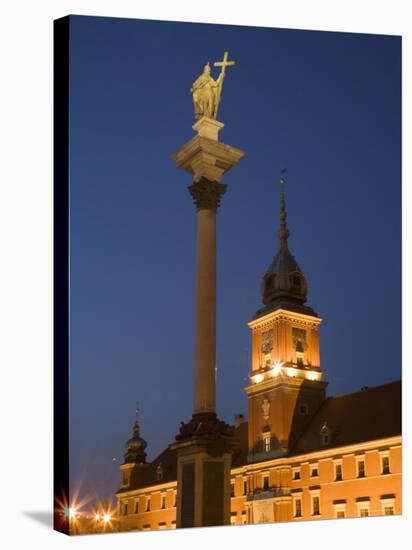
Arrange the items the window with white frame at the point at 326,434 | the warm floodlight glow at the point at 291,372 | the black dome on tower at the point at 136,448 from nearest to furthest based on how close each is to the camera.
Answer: the black dome on tower at the point at 136,448 < the window with white frame at the point at 326,434 < the warm floodlight glow at the point at 291,372

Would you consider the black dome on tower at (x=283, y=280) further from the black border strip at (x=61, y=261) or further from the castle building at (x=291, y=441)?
the black border strip at (x=61, y=261)

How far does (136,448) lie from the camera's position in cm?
2542

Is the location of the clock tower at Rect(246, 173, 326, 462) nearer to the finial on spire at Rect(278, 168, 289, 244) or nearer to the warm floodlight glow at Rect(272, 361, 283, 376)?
the warm floodlight glow at Rect(272, 361, 283, 376)

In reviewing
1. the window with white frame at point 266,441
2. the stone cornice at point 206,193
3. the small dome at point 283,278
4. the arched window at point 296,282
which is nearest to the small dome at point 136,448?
the stone cornice at point 206,193

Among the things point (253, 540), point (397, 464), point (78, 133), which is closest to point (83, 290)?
point (78, 133)

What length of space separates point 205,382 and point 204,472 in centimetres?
164

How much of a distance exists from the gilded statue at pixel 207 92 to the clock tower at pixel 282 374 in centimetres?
1560

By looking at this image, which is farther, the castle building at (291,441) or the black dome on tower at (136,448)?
the castle building at (291,441)

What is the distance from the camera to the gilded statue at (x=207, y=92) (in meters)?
17.4

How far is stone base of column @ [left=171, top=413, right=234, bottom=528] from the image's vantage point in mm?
16547

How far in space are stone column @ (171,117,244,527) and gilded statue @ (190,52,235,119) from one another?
7.3 inches

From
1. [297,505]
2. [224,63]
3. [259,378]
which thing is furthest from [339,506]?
[224,63]

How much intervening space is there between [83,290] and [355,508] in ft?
38.2

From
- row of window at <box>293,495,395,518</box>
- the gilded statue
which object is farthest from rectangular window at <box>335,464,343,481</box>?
the gilded statue
